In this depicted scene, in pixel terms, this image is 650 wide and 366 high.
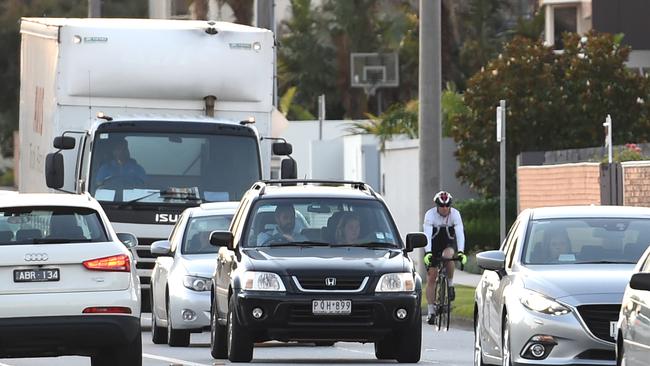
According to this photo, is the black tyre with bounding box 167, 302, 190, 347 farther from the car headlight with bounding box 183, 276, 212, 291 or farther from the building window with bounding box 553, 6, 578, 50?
the building window with bounding box 553, 6, 578, 50

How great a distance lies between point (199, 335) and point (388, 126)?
2644cm

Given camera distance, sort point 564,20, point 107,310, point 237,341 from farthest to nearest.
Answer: point 564,20
point 237,341
point 107,310

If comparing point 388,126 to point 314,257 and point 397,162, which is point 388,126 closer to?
point 397,162

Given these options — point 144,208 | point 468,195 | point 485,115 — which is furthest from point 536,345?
point 468,195

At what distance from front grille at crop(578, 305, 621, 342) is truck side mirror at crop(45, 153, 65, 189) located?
1144 cm

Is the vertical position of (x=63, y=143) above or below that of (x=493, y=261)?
above

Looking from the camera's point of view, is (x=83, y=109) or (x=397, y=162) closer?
(x=83, y=109)

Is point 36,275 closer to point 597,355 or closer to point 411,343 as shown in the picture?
point 597,355

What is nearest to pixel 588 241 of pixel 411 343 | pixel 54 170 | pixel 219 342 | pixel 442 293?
pixel 411 343

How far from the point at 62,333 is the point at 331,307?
3374 millimetres

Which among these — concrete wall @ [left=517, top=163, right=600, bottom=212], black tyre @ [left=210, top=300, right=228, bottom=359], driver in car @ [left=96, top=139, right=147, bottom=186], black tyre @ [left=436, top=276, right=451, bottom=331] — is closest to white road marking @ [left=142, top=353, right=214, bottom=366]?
black tyre @ [left=210, top=300, right=228, bottom=359]

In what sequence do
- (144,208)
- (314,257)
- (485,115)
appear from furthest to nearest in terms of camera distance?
1. (485,115)
2. (144,208)
3. (314,257)

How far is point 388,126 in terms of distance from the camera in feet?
172

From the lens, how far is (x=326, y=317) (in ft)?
61.0
